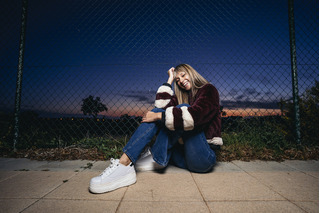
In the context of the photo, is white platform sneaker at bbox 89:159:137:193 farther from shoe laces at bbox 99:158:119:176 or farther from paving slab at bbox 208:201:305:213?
paving slab at bbox 208:201:305:213

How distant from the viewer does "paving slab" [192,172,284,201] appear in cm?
114

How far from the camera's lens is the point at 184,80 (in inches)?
75.8

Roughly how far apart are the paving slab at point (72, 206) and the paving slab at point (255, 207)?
70cm

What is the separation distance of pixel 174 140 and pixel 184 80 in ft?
2.57

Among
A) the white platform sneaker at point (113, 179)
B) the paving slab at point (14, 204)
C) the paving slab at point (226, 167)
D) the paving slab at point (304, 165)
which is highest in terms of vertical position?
the white platform sneaker at point (113, 179)

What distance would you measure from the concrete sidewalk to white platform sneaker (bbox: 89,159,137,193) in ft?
0.15

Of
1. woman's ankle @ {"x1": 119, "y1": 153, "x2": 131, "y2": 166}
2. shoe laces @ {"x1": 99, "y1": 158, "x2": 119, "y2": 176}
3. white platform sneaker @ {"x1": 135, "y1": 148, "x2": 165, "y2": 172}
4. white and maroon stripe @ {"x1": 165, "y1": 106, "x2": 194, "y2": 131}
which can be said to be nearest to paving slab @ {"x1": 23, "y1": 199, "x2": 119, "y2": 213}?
shoe laces @ {"x1": 99, "y1": 158, "x2": 119, "y2": 176}

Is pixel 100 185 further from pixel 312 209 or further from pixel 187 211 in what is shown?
pixel 312 209

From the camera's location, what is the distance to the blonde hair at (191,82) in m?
1.85

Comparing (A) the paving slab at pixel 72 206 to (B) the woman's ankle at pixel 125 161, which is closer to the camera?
(A) the paving slab at pixel 72 206

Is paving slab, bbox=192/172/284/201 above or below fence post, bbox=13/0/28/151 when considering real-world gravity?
below

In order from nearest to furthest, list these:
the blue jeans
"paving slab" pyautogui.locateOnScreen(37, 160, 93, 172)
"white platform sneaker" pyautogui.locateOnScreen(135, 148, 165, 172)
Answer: the blue jeans, "white platform sneaker" pyautogui.locateOnScreen(135, 148, 165, 172), "paving slab" pyautogui.locateOnScreen(37, 160, 93, 172)

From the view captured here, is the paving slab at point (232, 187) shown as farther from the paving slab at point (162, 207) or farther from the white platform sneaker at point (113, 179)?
the white platform sneaker at point (113, 179)

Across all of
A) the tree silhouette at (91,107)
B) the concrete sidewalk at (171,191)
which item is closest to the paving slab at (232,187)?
the concrete sidewalk at (171,191)
